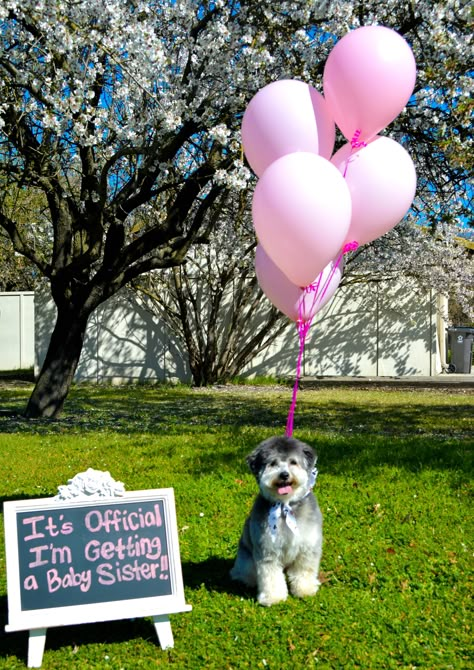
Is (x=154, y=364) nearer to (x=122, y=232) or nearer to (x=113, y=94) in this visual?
(x=122, y=232)

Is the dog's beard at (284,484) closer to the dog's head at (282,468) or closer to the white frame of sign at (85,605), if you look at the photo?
the dog's head at (282,468)

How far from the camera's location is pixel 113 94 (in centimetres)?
880

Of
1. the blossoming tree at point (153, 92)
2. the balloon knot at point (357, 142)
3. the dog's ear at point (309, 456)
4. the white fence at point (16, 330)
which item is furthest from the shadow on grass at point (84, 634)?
the white fence at point (16, 330)

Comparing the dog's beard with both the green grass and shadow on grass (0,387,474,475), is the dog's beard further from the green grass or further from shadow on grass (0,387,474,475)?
shadow on grass (0,387,474,475)

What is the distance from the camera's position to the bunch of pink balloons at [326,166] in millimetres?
4020

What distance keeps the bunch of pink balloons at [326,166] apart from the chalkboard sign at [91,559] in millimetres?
1609

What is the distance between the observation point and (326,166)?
4.02 meters

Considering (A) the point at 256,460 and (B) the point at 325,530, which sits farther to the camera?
(B) the point at 325,530

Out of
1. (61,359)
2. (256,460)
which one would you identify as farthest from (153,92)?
(256,460)

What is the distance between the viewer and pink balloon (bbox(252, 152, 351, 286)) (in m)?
3.95

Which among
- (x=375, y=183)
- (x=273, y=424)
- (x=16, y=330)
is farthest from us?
(x=16, y=330)

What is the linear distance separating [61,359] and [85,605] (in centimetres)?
741

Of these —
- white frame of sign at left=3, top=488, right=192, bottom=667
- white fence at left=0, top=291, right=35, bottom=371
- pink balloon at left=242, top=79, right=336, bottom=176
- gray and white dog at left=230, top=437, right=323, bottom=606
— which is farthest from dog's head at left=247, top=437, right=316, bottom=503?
white fence at left=0, top=291, right=35, bottom=371

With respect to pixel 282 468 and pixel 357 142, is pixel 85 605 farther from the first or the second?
pixel 357 142
